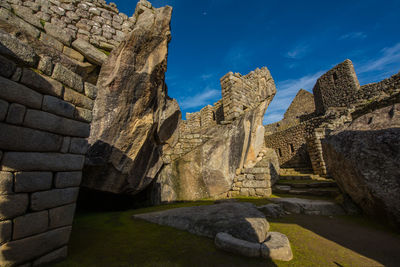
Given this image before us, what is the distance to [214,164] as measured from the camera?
7.44 metres

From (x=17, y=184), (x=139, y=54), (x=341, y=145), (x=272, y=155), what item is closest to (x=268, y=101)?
(x=272, y=155)

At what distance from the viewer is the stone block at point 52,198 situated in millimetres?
2039

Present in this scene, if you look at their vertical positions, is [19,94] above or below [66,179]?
above

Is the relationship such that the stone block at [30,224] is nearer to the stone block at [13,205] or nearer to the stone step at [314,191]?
the stone block at [13,205]

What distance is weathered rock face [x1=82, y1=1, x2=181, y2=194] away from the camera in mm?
4629

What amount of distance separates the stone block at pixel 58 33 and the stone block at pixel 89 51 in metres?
0.17

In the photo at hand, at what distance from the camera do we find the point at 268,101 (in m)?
10.6

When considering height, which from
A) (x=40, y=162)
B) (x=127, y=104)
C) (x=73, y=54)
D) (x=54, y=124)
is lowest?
(x=40, y=162)

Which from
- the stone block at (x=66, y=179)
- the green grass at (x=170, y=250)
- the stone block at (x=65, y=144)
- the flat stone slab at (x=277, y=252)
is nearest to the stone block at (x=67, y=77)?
the stone block at (x=65, y=144)

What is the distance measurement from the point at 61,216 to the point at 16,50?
227 cm

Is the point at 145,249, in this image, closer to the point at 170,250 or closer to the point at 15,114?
the point at 170,250

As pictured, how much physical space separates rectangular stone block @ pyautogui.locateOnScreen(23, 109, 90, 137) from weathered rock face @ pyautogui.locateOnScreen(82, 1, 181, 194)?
6.93ft

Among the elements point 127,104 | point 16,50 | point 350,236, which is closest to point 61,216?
point 16,50

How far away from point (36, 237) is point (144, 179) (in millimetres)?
4050
